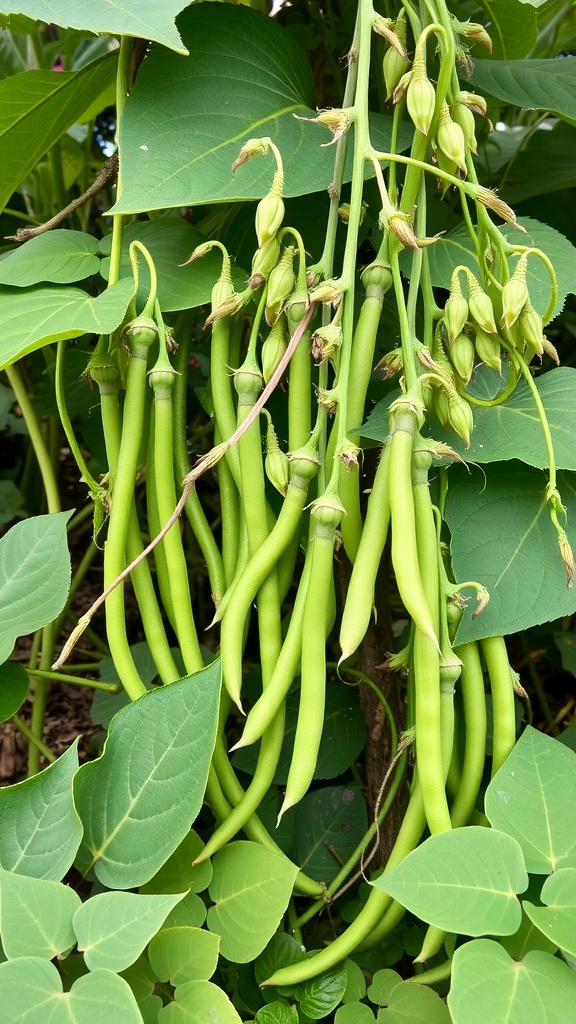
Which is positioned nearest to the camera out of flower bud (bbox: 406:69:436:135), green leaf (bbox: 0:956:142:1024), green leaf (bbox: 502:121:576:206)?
green leaf (bbox: 0:956:142:1024)

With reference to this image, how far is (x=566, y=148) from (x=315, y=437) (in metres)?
0.66

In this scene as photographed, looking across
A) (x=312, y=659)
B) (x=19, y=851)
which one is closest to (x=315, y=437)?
(x=312, y=659)

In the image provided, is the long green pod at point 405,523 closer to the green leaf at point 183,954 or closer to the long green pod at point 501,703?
the long green pod at point 501,703

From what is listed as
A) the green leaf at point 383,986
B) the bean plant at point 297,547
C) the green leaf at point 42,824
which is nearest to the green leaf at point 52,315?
the bean plant at point 297,547

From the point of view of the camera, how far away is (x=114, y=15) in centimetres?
46

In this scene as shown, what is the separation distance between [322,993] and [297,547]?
29 centimetres

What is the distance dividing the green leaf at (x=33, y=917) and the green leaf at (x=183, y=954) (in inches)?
3.1

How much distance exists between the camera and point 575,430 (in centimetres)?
53

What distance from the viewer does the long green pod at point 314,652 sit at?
47cm

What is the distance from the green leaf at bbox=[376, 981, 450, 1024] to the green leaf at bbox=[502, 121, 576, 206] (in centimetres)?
73

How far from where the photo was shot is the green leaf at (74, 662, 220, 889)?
1.50 ft

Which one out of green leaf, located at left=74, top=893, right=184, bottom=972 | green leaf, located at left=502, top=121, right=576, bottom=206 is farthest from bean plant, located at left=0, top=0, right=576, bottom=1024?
green leaf, located at left=502, top=121, right=576, bottom=206

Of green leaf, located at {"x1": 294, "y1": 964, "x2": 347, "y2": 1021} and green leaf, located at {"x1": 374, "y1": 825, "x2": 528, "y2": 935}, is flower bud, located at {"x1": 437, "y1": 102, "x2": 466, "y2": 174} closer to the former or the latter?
green leaf, located at {"x1": 374, "y1": 825, "x2": 528, "y2": 935}

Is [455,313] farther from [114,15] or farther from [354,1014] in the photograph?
[354,1014]
